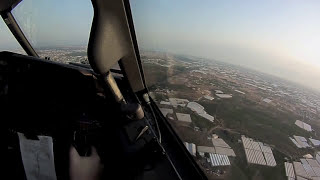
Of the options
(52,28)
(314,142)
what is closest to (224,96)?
(314,142)

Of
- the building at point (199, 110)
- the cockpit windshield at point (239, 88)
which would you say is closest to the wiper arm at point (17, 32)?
the cockpit windshield at point (239, 88)

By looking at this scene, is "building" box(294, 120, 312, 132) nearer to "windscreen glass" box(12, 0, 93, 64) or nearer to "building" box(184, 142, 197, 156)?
"building" box(184, 142, 197, 156)

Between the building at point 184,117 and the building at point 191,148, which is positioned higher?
the building at point 184,117

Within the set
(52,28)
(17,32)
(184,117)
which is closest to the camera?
(184,117)

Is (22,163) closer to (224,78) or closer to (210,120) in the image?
(210,120)

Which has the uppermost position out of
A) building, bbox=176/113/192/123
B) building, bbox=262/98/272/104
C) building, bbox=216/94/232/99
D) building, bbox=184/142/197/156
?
building, bbox=262/98/272/104

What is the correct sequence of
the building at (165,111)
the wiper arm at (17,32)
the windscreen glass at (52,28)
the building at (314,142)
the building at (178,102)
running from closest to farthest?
the building at (314,142)
the building at (178,102)
the building at (165,111)
the windscreen glass at (52,28)
the wiper arm at (17,32)

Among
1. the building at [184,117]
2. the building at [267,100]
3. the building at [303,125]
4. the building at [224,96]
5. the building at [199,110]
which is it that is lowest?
the building at [184,117]

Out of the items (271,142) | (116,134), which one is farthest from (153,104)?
(271,142)

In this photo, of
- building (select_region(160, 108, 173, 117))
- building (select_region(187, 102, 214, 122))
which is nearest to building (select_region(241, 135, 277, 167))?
building (select_region(187, 102, 214, 122))

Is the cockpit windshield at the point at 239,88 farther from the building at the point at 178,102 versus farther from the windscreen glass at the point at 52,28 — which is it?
the windscreen glass at the point at 52,28

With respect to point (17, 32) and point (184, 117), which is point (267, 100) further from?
point (17, 32)
